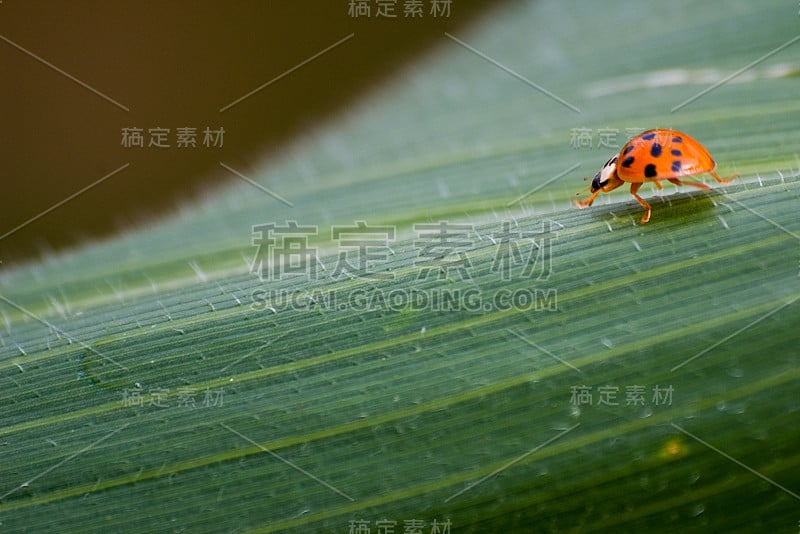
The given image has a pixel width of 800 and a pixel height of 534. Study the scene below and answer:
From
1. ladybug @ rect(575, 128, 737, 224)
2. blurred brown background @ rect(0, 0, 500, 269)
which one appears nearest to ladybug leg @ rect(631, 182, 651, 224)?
ladybug @ rect(575, 128, 737, 224)

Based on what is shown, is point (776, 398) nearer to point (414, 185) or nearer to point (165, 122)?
point (414, 185)

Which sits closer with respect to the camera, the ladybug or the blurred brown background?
the ladybug

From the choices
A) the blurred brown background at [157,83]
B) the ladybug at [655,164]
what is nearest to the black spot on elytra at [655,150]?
the ladybug at [655,164]

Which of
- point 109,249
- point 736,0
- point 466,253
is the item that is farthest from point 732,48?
point 109,249

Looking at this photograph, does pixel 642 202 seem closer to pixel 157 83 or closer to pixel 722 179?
pixel 722 179

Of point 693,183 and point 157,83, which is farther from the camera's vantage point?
point 157,83

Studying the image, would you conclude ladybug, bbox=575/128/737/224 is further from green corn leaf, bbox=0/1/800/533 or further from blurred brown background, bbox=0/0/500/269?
blurred brown background, bbox=0/0/500/269

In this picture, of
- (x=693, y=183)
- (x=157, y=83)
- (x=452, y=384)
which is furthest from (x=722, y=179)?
(x=157, y=83)
